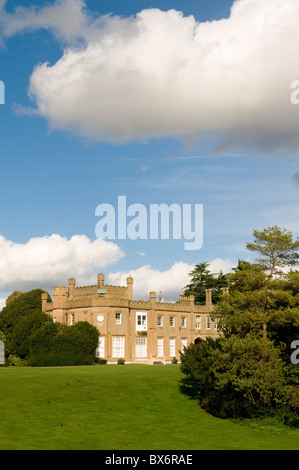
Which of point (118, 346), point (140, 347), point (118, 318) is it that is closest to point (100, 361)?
point (118, 346)

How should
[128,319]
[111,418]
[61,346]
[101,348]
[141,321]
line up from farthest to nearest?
[141,321] → [128,319] → [101,348] → [61,346] → [111,418]

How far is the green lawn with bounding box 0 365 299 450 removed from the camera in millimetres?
26856

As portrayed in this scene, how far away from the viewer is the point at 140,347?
240ft

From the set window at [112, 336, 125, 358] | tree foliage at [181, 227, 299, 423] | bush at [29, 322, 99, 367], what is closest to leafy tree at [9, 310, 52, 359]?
bush at [29, 322, 99, 367]

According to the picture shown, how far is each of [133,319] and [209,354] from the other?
120 feet

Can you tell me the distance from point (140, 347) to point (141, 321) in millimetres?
3424

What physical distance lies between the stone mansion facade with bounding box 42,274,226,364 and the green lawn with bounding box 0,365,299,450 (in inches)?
1075

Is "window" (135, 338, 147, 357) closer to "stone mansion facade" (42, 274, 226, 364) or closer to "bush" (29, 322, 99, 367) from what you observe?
"stone mansion facade" (42, 274, 226, 364)

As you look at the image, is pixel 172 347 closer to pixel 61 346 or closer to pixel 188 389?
pixel 61 346

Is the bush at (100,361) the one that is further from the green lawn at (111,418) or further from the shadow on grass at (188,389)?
the shadow on grass at (188,389)

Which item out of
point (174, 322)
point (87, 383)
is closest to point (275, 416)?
point (87, 383)

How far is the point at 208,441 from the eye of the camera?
27922 mm
